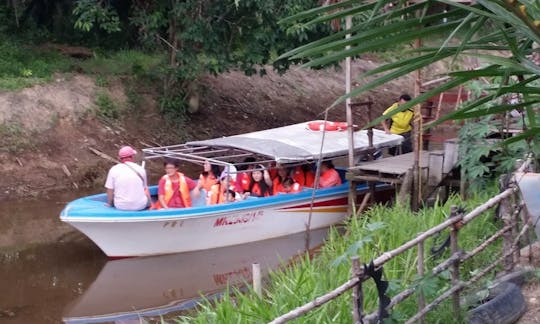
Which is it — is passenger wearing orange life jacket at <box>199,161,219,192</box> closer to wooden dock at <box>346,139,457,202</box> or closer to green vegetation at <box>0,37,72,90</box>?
wooden dock at <box>346,139,457,202</box>

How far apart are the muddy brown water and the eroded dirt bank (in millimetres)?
1661

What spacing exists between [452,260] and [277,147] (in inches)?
248

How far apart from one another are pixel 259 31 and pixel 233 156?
4.03 meters

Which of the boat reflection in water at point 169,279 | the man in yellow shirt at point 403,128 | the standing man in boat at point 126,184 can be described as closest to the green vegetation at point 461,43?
the boat reflection in water at point 169,279

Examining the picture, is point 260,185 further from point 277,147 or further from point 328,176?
point 328,176

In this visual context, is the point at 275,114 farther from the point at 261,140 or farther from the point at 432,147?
the point at 261,140

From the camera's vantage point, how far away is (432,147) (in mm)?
14227

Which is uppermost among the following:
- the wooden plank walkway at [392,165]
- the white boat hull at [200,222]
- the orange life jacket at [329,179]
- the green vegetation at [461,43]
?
the green vegetation at [461,43]

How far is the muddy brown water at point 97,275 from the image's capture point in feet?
28.2

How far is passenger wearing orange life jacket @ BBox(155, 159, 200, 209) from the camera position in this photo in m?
10.6

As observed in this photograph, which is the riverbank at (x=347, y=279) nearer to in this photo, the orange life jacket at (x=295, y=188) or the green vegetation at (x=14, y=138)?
the orange life jacket at (x=295, y=188)

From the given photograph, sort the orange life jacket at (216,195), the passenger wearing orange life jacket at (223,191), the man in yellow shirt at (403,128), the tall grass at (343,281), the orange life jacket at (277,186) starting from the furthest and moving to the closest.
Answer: the man in yellow shirt at (403,128), the orange life jacket at (277,186), the orange life jacket at (216,195), the passenger wearing orange life jacket at (223,191), the tall grass at (343,281)

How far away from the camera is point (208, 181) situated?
11242 millimetres

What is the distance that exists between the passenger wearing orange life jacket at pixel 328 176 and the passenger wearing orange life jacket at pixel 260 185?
863mm
